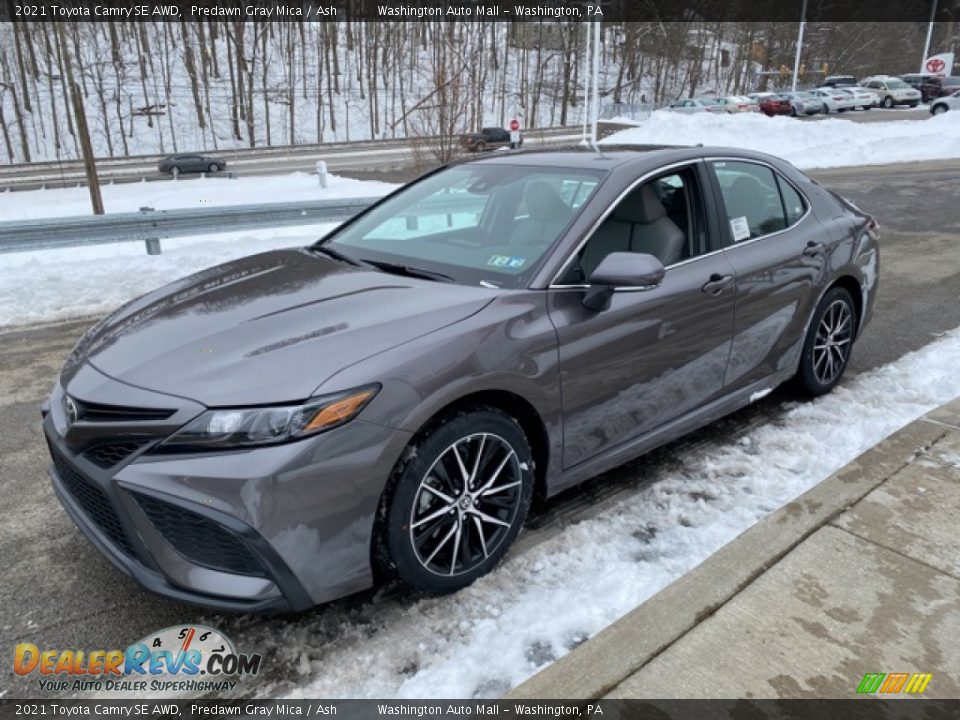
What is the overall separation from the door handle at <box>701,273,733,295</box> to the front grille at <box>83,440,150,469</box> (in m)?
2.58

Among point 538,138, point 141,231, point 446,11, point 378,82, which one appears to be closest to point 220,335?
point 141,231

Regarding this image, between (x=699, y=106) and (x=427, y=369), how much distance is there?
147 ft

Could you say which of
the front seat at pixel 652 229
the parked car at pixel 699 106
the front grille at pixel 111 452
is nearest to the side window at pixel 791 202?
the front seat at pixel 652 229

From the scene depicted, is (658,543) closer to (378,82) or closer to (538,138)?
(538,138)

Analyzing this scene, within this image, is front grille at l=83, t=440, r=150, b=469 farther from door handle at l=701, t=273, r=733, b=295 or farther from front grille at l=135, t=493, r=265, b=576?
door handle at l=701, t=273, r=733, b=295

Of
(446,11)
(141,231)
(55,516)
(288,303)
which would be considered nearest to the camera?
(288,303)

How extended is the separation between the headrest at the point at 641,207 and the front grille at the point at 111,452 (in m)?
2.21

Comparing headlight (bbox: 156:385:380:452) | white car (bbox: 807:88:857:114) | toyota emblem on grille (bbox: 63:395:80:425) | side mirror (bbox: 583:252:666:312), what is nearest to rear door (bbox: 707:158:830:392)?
side mirror (bbox: 583:252:666:312)

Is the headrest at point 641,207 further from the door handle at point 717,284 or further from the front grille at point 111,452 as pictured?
the front grille at point 111,452

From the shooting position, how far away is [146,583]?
2326 mm

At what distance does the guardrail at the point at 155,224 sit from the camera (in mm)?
7758

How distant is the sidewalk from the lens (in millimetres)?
2281

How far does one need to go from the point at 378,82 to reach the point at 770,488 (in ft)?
204

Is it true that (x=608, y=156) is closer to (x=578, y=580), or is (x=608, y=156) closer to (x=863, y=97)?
(x=578, y=580)
